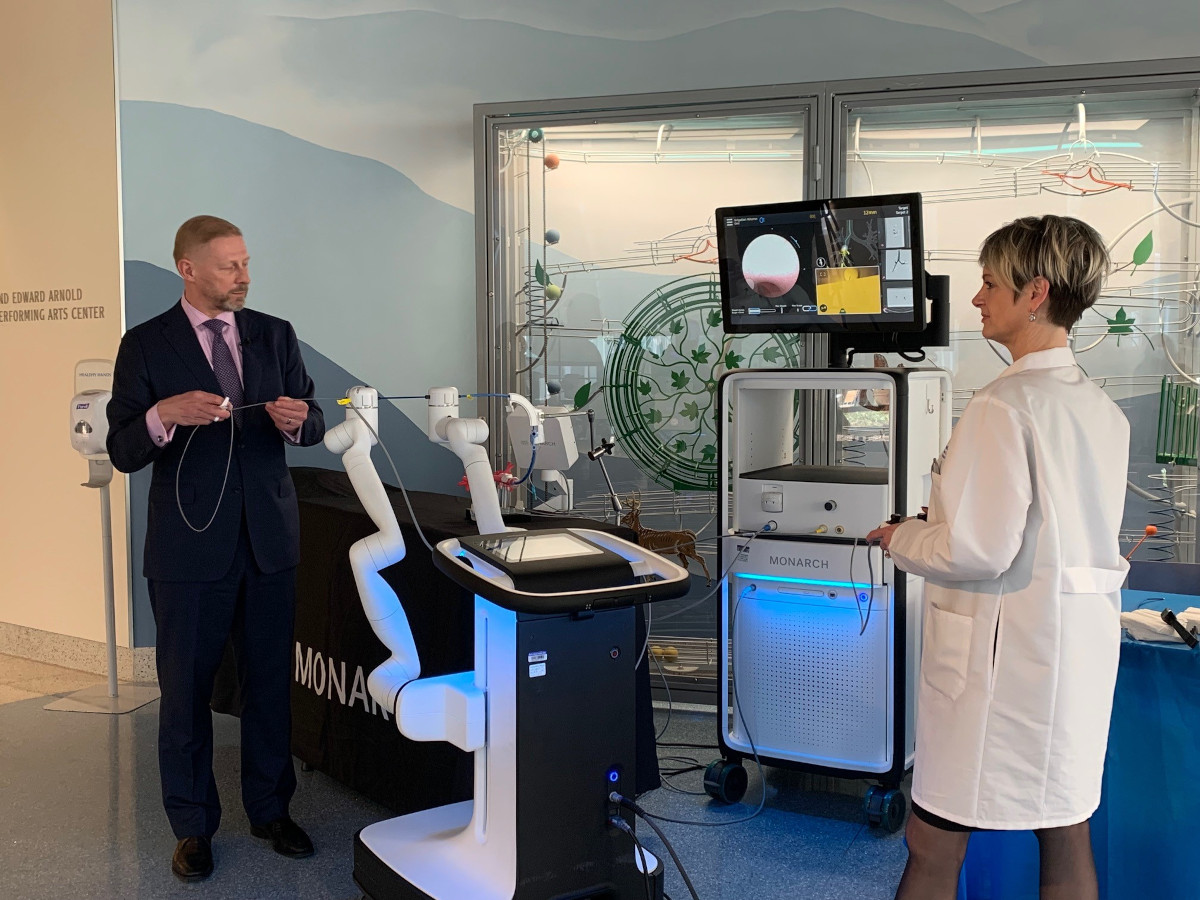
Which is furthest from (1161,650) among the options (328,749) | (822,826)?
(328,749)

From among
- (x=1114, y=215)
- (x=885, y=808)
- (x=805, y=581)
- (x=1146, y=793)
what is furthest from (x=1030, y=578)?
(x=1114, y=215)

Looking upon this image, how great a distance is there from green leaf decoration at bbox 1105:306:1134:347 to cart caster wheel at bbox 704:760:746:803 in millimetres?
2064

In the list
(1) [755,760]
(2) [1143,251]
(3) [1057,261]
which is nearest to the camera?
(3) [1057,261]

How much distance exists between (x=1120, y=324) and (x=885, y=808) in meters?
1.99

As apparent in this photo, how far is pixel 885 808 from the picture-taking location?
300 centimetres

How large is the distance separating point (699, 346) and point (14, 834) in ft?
9.20

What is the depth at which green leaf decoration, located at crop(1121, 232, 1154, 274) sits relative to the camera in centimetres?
383

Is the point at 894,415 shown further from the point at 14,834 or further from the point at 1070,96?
the point at 14,834

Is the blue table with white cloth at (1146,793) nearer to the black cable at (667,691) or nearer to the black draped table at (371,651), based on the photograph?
the black draped table at (371,651)

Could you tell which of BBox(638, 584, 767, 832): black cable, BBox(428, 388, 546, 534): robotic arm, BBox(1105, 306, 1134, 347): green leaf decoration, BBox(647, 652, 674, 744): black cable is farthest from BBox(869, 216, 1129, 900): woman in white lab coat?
BBox(1105, 306, 1134, 347): green leaf decoration

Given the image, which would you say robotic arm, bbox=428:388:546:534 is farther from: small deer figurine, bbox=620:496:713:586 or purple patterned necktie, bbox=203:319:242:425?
small deer figurine, bbox=620:496:713:586

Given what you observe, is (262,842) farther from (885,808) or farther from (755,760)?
(885,808)

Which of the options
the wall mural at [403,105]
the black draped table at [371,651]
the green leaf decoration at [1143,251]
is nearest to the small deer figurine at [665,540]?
the wall mural at [403,105]

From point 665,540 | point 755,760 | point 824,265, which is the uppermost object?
point 824,265
